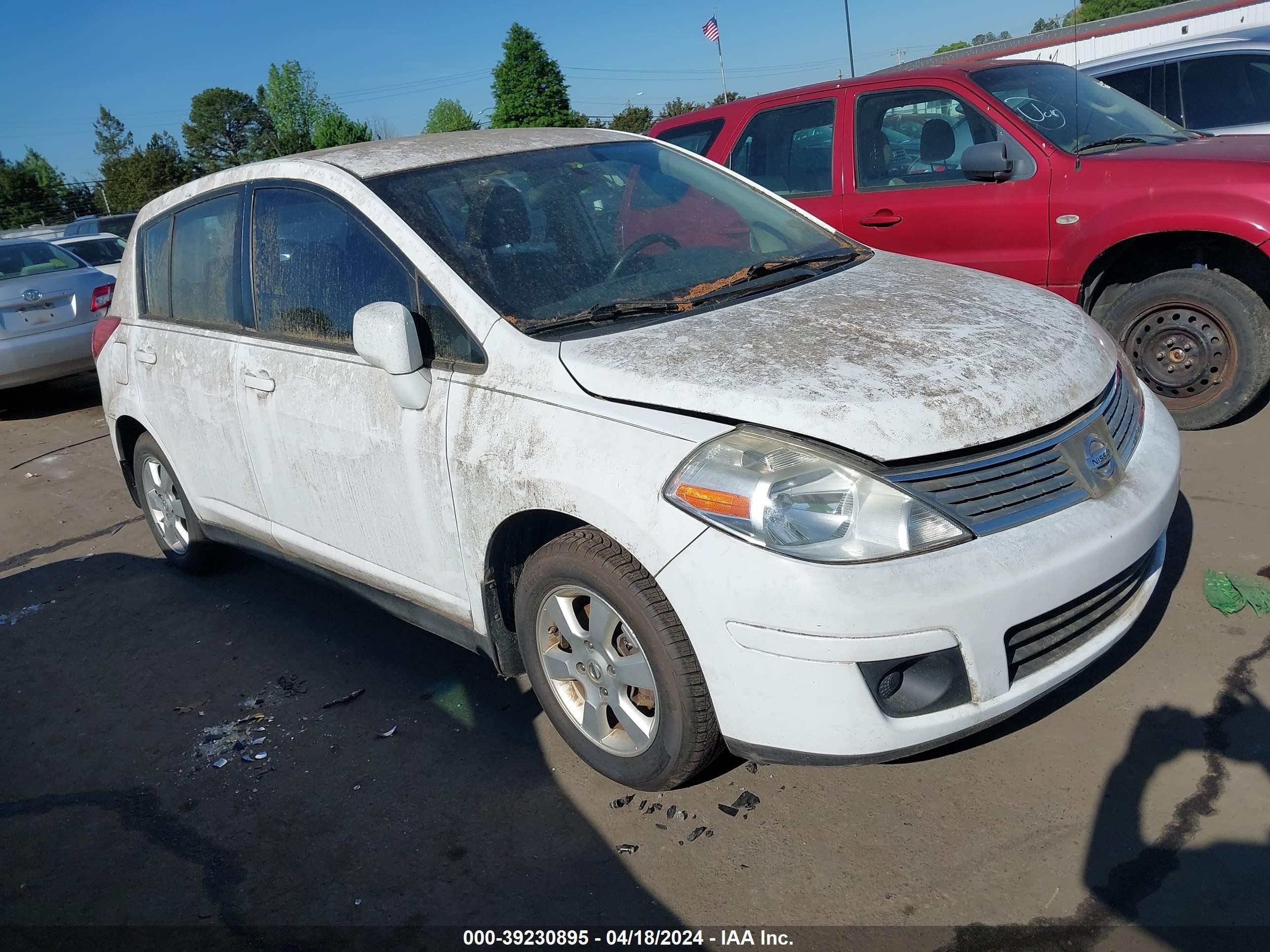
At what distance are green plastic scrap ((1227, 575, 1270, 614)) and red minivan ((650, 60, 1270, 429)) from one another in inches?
61.7

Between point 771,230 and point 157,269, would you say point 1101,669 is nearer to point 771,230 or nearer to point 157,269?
point 771,230

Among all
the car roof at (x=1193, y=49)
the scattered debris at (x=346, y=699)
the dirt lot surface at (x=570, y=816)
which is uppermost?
the car roof at (x=1193, y=49)

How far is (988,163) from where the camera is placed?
16.3 feet

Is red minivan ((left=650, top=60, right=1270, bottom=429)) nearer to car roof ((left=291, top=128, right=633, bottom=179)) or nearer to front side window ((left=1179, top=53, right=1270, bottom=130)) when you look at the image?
front side window ((left=1179, top=53, right=1270, bottom=130))

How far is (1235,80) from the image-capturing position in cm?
630

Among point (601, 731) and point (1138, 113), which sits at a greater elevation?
point (1138, 113)

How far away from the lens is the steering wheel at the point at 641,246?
3176mm

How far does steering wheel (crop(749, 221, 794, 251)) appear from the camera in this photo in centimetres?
363

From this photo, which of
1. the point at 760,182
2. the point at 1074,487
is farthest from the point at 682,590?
the point at 760,182

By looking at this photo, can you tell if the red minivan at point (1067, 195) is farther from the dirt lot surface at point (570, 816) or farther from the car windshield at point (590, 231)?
the car windshield at point (590, 231)

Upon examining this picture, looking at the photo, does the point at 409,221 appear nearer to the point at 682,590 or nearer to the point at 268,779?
the point at 682,590

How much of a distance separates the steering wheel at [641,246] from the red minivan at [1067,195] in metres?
2.40

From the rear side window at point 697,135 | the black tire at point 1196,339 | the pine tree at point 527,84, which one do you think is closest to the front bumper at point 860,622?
the black tire at point 1196,339

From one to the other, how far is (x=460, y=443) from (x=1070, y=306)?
6.38 ft
